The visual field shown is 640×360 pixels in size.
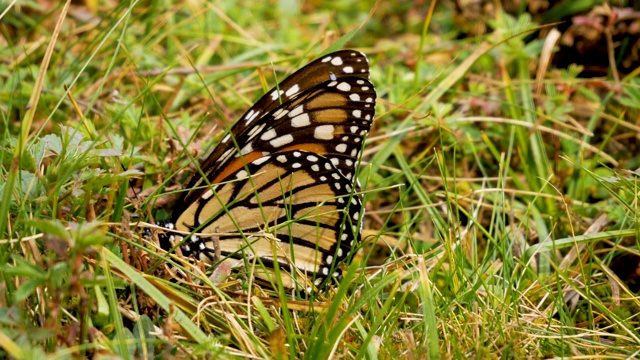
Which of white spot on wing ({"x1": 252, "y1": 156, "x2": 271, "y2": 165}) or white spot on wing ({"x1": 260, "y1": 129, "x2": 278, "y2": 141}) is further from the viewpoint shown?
white spot on wing ({"x1": 260, "y1": 129, "x2": 278, "y2": 141})

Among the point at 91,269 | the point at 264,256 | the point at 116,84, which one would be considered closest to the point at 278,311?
the point at 264,256

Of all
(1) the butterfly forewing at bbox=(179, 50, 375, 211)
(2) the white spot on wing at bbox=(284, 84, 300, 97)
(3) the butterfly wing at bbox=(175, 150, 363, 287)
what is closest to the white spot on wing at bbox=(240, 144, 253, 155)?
(1) the butterfly forewing at bbox=(179, 50, 375, 211)

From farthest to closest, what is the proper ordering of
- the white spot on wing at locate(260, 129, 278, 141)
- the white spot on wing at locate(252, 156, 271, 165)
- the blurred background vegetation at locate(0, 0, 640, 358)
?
the white spot on wing at locate(260, 129, 278, 141) < the white spot on wing at locate(252, 156, 271, 165) < the blurred background vegetation at locate(0, 0, 640, 358)

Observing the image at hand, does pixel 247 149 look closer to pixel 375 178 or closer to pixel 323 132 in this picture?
pixel 323 132

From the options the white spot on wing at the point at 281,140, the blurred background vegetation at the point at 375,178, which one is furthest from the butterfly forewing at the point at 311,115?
the blurred background vegetation at the point at 375,178

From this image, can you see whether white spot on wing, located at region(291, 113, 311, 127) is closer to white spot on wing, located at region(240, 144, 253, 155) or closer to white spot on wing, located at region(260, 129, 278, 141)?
white spot on wing, located at region(260, 129, 278, 141)

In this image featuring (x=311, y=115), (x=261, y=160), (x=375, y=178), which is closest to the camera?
(x=261, y=160)

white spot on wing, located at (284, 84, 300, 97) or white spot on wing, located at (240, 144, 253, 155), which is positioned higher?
white spot on wing, located at (284, 84, 300, 97)

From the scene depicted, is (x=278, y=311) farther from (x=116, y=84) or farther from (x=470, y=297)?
(x=116, y=84)

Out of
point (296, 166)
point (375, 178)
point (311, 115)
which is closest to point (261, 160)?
Result: point (296, 166)
